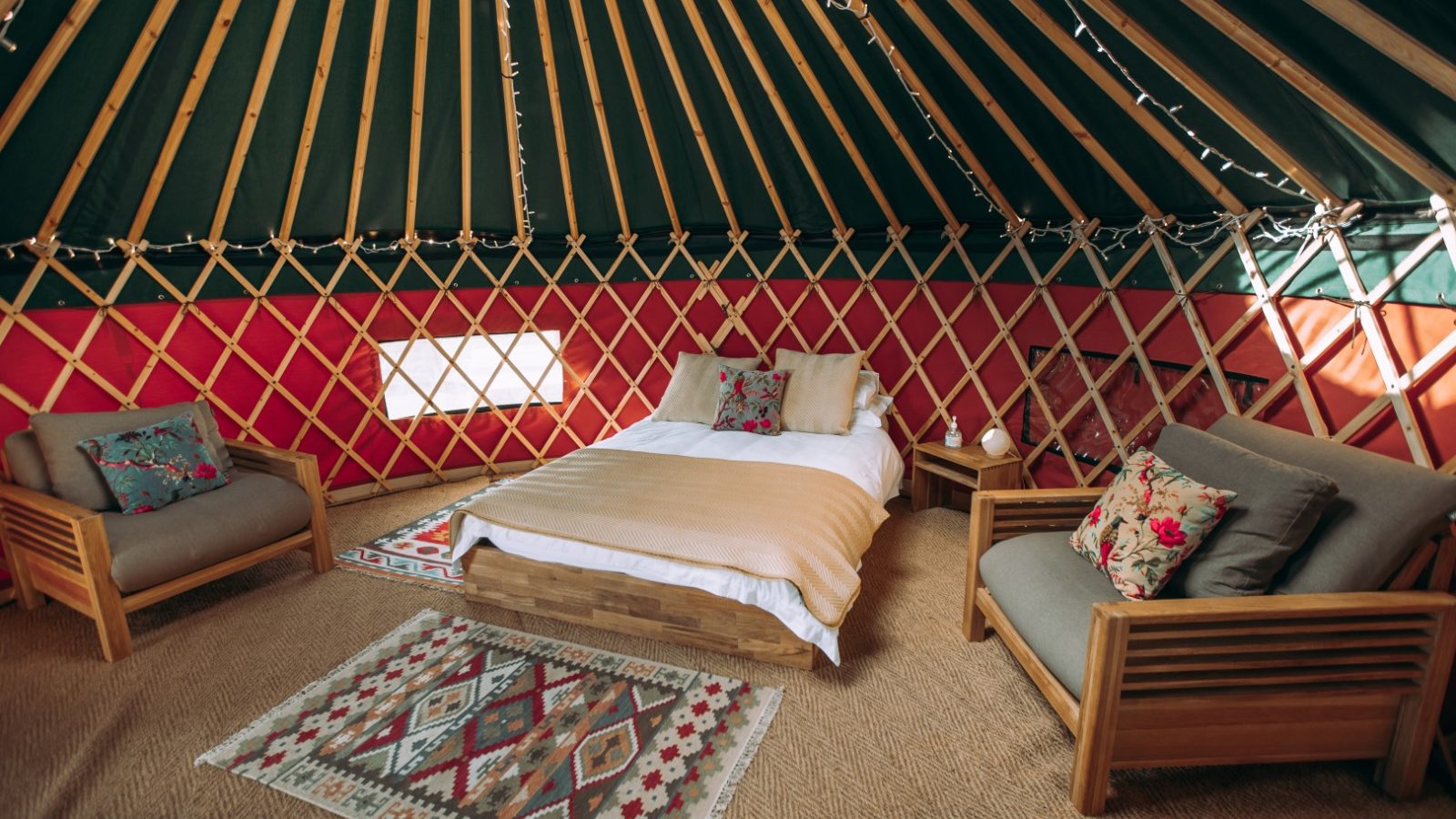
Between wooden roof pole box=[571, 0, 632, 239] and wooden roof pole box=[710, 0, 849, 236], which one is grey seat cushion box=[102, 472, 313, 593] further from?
wooden roof pole box=[710, 0, 849, 236]

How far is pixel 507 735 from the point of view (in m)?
2.08

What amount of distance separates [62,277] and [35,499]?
1.15 metres

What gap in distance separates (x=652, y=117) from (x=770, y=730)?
291cm

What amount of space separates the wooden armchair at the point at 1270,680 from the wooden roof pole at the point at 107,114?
11.1 feet

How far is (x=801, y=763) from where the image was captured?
1.95m

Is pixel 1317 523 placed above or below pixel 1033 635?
above

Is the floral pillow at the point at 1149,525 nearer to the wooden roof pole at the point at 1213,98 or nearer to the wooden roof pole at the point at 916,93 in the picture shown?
the wooden roof pole at the point at 1213,98

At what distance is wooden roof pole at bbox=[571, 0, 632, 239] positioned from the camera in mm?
2924

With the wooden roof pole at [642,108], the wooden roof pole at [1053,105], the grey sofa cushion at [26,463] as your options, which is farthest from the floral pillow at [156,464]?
the wooden roof pole at [1053,105]

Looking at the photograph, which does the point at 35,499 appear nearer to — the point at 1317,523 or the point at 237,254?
the point at 237,254

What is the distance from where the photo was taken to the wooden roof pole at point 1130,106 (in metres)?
2.01

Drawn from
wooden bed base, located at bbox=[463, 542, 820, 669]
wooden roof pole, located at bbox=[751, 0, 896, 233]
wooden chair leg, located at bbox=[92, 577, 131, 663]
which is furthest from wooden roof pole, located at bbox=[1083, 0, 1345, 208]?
wooden chair leg, located at bbox=[92, 577, 131, 663]

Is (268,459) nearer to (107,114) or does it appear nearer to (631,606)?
(107,114)

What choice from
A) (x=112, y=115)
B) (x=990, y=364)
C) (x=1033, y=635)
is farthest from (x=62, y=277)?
(x=990, y=364)
